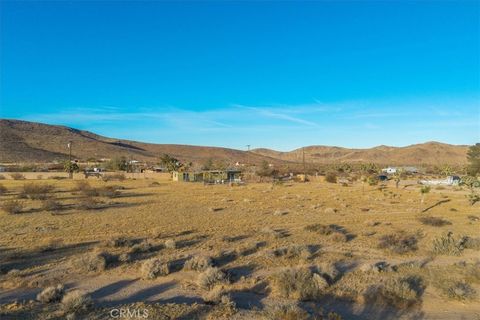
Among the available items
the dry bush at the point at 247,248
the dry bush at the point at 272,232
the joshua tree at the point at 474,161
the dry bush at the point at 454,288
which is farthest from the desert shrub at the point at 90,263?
the joshua tree at the point at 474,161

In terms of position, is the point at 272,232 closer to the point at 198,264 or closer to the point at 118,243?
the point at 198,264

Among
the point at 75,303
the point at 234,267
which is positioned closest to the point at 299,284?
the point at 234,267

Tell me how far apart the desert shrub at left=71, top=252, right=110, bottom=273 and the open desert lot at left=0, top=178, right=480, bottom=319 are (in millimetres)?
40

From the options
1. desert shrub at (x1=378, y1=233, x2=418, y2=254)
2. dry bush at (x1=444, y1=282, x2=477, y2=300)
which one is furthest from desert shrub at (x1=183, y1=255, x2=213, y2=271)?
desert shrub at (x1=378, y1=233, x2=418, y2=254)

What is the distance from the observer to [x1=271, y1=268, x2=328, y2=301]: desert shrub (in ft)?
34.0

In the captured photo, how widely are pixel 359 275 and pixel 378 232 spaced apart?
8.06m

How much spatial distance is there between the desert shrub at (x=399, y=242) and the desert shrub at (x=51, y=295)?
1189 cm

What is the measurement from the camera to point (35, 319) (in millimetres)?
7988

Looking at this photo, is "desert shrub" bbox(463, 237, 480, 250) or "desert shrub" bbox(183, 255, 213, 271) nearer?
"desert shrub" bbox(183, 255, 213, 271)

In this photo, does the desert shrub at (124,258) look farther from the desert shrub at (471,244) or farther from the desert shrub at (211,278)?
the desert shrub at (471,244)

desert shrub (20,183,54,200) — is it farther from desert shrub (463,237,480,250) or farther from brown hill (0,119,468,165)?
brown hill (0,119,468,165)

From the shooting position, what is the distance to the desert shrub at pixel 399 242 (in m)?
15.7

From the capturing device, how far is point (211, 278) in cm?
1098

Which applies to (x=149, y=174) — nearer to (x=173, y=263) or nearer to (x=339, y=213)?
(x=339, y=213)
